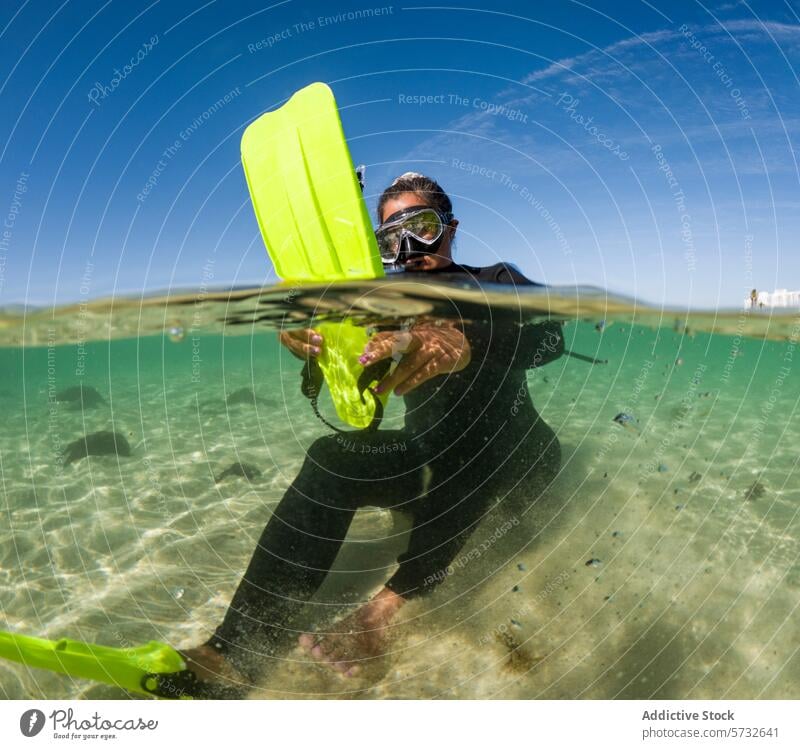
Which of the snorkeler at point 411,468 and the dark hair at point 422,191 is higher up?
the dark hair at point 422,191

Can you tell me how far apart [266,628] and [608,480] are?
4231 millimetres

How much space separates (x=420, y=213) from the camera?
12.9 ft

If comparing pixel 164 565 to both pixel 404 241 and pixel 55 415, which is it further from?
pixel 55 415

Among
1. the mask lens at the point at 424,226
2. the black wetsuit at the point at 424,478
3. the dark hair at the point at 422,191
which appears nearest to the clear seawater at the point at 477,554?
the black wetsuit at the point at 424,478

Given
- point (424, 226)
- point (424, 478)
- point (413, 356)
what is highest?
point (424, 226)

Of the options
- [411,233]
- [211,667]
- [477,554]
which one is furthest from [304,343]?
[211,667]

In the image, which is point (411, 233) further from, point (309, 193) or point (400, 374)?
point (400, 374)

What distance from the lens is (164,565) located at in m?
4.35

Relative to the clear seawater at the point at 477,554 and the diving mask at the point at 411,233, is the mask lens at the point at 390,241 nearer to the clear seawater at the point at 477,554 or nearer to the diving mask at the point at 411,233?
the diving mask at the point at 411,233

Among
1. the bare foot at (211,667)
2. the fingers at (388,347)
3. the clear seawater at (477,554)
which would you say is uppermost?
the fingers at (388,347)

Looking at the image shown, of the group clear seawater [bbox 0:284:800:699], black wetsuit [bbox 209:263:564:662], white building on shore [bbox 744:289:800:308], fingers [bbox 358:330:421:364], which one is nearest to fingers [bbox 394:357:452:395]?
fingers [bbox 358:330:421:364]

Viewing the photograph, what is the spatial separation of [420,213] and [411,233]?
16 centimetres

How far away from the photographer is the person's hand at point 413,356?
385 cm

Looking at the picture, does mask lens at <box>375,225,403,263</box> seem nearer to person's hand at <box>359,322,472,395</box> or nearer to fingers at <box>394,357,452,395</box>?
person's hand at <box>359,322,472,395</box>
